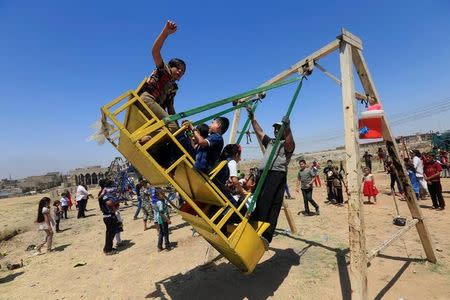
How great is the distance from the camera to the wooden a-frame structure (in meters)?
3.72

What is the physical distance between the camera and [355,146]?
4008 mm

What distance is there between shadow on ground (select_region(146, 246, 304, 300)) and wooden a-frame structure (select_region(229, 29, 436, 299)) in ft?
5.43

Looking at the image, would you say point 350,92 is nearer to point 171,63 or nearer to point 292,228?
point 171,63

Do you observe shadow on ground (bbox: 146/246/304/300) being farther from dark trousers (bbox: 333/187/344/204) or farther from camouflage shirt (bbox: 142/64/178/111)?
dark trousers (bbox: 333/187/344/204)

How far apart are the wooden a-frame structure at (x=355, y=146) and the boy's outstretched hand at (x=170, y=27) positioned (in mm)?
2283

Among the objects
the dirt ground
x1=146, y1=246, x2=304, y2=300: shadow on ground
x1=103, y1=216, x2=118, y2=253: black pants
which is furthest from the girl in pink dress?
x1=103, y1=216, x2=118, y2=253: black pants

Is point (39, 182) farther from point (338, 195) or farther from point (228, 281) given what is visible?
point (228, 281)

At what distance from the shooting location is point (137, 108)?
3811mm

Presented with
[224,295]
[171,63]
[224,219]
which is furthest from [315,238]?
[171,63]

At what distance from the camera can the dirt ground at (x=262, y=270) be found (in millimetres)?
4785

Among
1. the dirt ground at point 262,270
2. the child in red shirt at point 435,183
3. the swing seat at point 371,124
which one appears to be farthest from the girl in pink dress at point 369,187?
the swing seat at point 371,124

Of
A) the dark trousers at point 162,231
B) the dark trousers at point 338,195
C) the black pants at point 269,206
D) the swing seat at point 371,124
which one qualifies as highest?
the swing seat at point 371,124

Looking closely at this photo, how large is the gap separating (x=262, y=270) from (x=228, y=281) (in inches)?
27.9

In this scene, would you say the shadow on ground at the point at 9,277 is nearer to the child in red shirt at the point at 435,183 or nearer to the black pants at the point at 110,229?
the black pants at the point at 110,229
